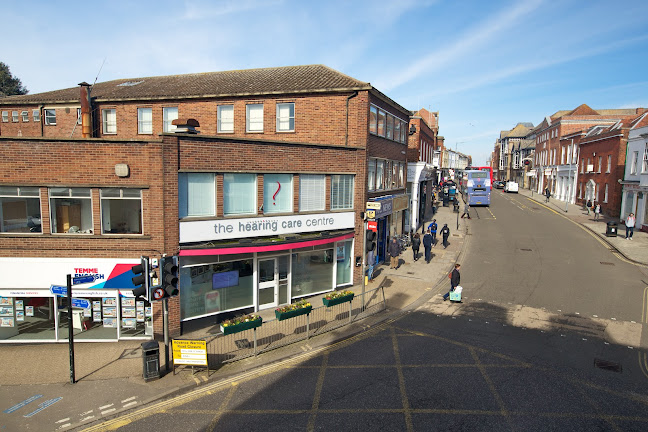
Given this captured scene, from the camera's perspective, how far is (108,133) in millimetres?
22297

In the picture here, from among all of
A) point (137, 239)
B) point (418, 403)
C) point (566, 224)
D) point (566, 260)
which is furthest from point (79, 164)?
point (566, 224)

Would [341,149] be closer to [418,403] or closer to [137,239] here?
[137,239]

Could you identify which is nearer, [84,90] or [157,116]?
[84,90]

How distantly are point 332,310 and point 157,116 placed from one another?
14.7 m

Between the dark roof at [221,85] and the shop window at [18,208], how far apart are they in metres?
10.1

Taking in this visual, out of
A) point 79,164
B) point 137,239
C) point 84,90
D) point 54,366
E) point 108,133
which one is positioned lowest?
point 54,366

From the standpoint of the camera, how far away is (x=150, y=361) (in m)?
10.2

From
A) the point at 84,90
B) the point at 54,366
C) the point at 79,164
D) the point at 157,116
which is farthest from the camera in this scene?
the point at 157,116

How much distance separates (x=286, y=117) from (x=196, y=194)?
24.9 feet

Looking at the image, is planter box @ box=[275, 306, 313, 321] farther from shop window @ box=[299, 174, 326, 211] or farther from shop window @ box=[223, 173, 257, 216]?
shop window @ box=[299, 174, 326, 211]

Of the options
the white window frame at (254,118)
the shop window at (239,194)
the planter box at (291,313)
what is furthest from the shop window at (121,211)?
the white window frame at (254,118)

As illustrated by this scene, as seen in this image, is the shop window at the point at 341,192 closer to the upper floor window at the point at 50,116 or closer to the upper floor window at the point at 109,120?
the upper floor window at the point at 109,120

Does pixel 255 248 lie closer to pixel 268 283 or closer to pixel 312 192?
pixel 268 283

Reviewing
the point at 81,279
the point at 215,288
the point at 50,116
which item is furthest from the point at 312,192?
the point at 50,116
